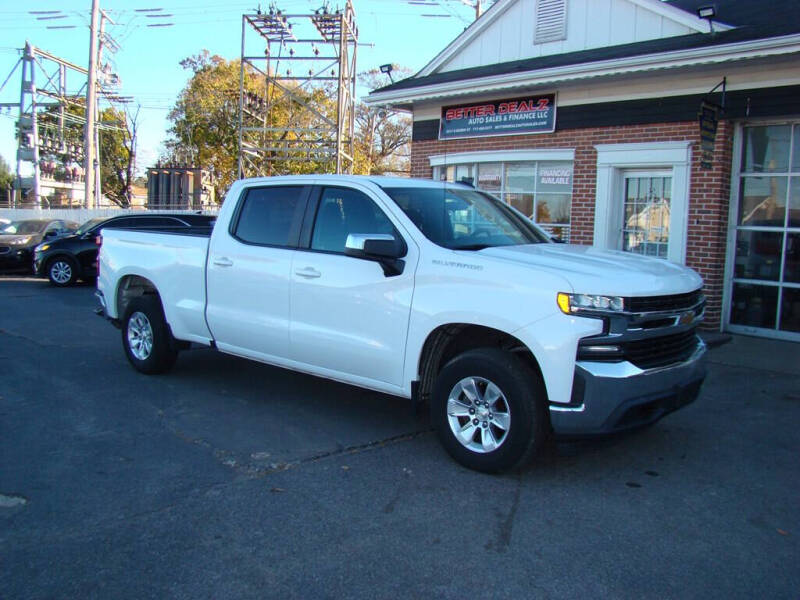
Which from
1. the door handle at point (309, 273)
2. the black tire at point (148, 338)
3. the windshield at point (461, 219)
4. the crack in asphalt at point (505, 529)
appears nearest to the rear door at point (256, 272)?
the door handle at point (309, 273)

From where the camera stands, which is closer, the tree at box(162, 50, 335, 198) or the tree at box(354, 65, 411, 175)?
the tree at box(162, 50, 335, 198)

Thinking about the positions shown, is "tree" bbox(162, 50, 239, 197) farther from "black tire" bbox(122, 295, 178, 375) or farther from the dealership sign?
"black tire" bbox(122, 295, 178, 375)

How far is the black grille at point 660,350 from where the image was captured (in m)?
4.26

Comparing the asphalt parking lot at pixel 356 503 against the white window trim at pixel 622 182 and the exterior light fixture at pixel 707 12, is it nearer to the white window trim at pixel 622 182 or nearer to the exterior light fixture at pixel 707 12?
the white window trim at pixel 622 182

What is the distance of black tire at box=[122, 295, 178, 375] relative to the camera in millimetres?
6828

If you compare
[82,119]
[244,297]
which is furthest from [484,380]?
[82,119]

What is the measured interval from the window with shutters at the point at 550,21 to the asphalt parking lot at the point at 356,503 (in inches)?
287

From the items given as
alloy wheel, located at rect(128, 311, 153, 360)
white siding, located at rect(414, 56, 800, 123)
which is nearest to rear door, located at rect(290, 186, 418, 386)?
alloy wheel, located at rect(128, 311, 153, 360)

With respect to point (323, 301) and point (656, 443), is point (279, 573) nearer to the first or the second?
point (323, 301)

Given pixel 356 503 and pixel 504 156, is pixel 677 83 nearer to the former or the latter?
pixel 504 156

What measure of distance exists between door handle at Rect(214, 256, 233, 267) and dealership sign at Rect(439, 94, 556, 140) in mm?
6551

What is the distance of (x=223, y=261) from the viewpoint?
605 cm

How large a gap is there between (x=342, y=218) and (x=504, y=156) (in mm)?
6660

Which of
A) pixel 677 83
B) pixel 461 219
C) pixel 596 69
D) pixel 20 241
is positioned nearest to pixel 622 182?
pixel 677 83
